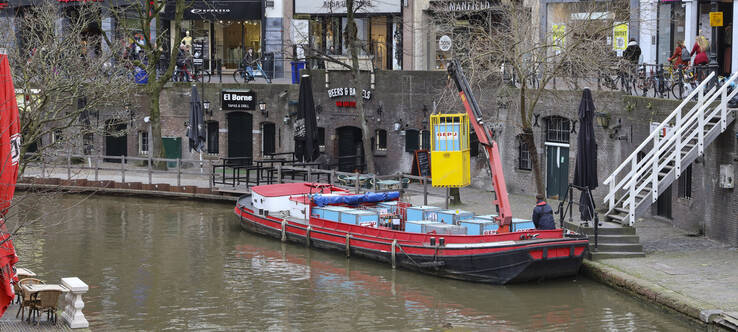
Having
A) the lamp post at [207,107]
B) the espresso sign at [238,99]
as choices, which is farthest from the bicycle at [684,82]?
the lamp post at [207,107]

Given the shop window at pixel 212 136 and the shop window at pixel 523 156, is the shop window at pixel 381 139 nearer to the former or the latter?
the shop window at pixel 523 156

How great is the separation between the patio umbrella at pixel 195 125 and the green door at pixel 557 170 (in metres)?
13.4

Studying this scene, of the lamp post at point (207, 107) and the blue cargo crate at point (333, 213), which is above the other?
the lamp post at point (207, 107)

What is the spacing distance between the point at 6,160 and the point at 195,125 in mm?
26481

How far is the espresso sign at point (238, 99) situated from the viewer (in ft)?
145

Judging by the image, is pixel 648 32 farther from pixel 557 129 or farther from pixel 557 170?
pixel 557 170

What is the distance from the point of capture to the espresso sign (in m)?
44.3

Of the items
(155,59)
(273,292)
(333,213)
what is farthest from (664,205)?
(155,59)

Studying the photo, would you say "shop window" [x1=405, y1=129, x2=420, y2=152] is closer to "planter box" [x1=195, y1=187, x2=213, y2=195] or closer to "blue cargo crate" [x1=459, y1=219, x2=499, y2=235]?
"planter box" [x1=195, y1=187, x2=213, y2=195]

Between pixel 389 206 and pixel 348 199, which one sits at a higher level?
pixel 348 199

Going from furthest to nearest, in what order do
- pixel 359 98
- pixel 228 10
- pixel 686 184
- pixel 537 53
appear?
pixel 228 10 → pixel 359 98 → pixel 537 53 → pixel 686 184

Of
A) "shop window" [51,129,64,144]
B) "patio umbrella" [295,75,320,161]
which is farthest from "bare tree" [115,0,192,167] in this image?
"patio umbrella" [295,75,320,161]

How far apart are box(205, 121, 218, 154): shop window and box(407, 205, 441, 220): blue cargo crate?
18376 millimetres

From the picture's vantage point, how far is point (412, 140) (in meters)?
40.3
